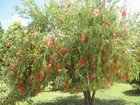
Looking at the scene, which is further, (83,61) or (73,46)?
(73,46)

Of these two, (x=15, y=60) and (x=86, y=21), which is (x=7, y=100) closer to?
(x=15, y=60)

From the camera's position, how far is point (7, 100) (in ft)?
57.8

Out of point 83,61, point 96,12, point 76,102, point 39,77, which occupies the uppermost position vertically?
point 96,12

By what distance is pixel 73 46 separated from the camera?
14281 millimetres

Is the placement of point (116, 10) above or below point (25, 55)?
above

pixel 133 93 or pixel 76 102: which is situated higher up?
pixel 133 93

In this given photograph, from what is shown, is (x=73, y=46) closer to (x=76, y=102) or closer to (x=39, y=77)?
(x=39, y=77)

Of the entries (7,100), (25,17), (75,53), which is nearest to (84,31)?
(75,53)

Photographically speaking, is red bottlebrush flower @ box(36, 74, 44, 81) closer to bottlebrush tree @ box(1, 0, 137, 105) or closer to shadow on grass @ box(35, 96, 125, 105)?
bottlebrush tree @ box(1, 0, 137, 105)

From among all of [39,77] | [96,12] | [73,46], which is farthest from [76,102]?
[96,12]

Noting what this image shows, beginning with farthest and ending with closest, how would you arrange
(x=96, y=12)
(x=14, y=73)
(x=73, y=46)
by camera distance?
A: (x=14, y=73), (x=73, y=46), (x=96, y=12)

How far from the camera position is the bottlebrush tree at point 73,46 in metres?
13.7

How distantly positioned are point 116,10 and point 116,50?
6.12 ft

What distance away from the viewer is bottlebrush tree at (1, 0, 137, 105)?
13.7m
